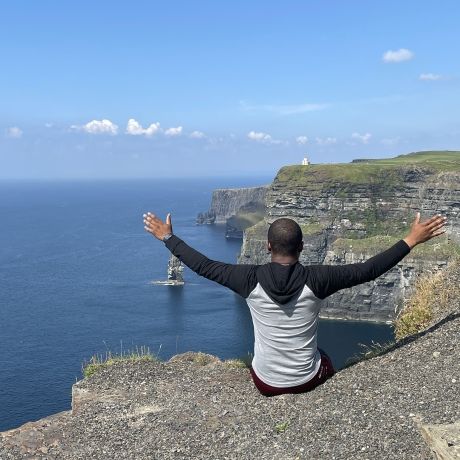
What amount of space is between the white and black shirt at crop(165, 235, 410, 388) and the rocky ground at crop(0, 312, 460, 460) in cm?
111

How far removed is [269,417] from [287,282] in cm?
250

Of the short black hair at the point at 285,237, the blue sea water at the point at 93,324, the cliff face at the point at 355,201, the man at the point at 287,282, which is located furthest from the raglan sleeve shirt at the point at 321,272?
the cliff face at the point at 355,201

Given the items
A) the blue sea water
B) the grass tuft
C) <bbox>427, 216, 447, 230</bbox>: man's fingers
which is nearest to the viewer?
<bbox>427, 216, 447, 230</bbox>: man's fingers

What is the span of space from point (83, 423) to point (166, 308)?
114 metres

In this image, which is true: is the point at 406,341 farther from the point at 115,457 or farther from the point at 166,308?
the point at 166,308

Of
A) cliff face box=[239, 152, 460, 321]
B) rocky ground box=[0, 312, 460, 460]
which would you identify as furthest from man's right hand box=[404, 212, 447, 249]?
cliff face box=[239, 152, 460, 321]

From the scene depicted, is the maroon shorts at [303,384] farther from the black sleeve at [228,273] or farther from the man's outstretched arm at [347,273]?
the black sleeve at [228,273]

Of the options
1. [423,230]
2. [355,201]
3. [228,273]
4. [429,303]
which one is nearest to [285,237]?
[228,273]

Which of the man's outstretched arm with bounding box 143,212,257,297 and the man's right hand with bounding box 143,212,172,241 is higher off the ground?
the man's right hand with bounding box 143,212,172,241

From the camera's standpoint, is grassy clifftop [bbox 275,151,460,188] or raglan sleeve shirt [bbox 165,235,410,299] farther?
grassy clifftop [bbox 275,151,460,188]

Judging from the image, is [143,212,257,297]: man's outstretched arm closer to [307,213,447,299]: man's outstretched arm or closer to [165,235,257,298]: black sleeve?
[165,235,257,298]: black sleeve

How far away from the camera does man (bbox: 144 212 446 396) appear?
8.13 meters

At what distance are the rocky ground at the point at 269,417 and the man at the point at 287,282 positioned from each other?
1.02m

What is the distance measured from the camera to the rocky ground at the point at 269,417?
7.87 m
